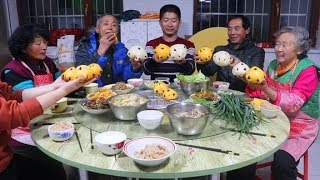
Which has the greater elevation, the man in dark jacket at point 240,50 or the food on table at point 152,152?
the man in dark jacket at point 240,50

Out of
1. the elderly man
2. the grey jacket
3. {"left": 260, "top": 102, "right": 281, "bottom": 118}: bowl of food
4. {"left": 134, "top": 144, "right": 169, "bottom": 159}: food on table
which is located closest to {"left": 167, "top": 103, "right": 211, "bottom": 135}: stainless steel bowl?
{"left": 134, "top": 144, "right": 169, "bottom": 159}: food on table

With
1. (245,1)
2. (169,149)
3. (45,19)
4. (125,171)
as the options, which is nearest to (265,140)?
(169,149)

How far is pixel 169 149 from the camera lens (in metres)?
1.31

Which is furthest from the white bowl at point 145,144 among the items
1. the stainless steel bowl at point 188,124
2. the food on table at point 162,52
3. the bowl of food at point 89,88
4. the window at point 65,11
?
the window at point 65,11

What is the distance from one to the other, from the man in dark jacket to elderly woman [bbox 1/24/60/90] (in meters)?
1.49

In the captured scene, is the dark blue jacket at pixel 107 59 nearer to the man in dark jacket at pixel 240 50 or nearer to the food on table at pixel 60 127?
the man in dark jacket at pixel 240 50

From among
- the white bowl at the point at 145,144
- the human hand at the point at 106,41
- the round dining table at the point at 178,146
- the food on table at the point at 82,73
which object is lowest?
the round dining table at the point at 178,146

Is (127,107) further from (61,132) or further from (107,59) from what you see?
(107,59)

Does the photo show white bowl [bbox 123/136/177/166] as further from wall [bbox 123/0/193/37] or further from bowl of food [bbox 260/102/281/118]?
wall [bbox 123/0/193/37]

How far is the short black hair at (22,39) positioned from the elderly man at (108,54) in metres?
0.51

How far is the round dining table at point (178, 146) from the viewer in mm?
1220

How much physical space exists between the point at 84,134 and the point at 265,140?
0.92 meters

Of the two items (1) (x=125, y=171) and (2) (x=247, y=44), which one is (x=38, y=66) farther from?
(2) (x=247, y=44)

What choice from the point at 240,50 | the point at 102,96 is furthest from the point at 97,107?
the point at 240,50
